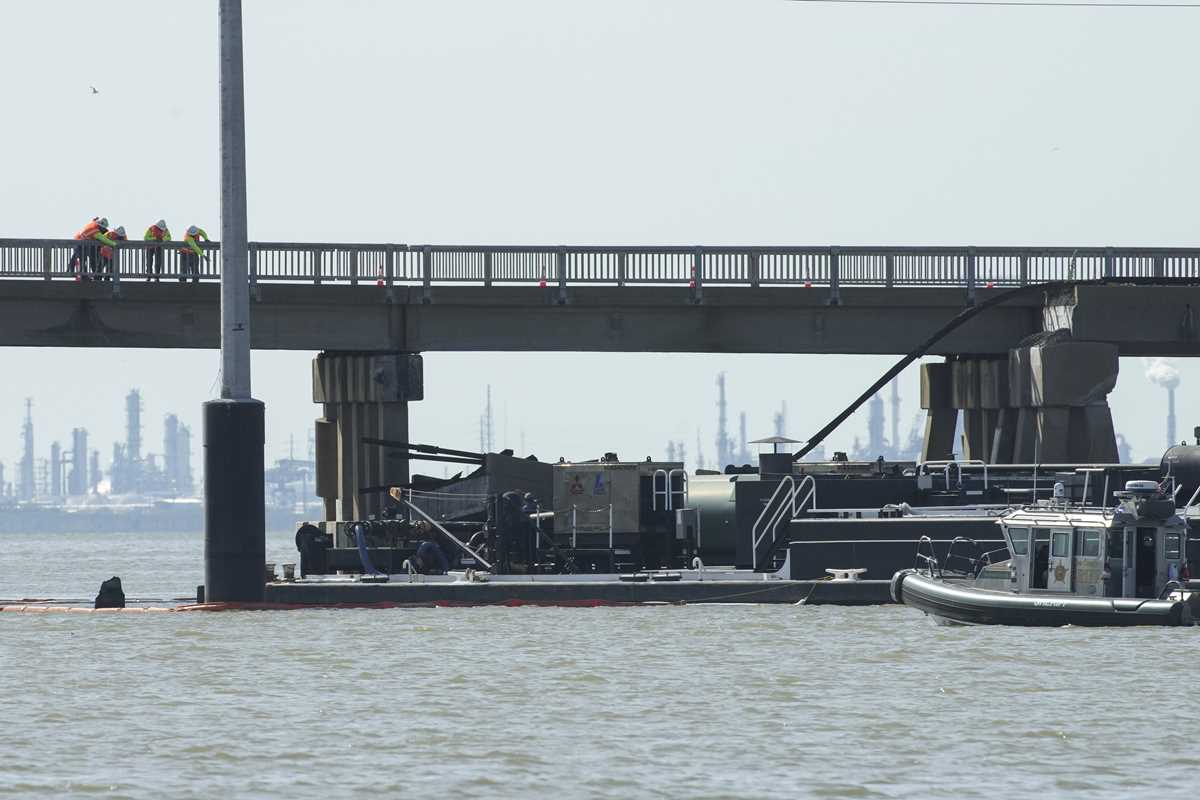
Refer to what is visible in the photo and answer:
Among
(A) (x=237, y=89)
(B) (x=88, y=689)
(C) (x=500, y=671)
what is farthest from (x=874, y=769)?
(A) (x=237, y=89)

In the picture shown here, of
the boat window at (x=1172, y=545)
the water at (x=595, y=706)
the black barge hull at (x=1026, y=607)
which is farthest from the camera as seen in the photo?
the boat window at (x=1172, y=545)

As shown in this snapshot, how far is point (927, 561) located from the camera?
47906mm

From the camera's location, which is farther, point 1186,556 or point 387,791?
point 1186,556

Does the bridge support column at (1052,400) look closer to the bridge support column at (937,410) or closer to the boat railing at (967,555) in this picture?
the bridge support column at (937,410)

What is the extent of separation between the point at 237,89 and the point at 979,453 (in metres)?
32.9

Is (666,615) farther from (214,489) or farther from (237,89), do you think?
(237,89)

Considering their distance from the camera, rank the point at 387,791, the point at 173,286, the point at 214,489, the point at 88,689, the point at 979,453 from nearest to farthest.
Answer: the point at 387,791, the point at 88,689, the point at 214,489, the point at 173,286, the point at 979,453

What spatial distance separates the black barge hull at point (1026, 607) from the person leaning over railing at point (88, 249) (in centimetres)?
2693

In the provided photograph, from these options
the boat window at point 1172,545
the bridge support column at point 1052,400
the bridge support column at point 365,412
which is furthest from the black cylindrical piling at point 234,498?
the bridge support column at point 1052,400

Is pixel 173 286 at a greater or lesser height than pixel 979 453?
greater

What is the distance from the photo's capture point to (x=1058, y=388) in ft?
212

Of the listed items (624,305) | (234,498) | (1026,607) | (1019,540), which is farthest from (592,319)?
(1026,607)

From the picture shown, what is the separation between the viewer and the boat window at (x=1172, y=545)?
43.8 metres

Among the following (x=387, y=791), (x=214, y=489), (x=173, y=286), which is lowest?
(x=387, y=791)
